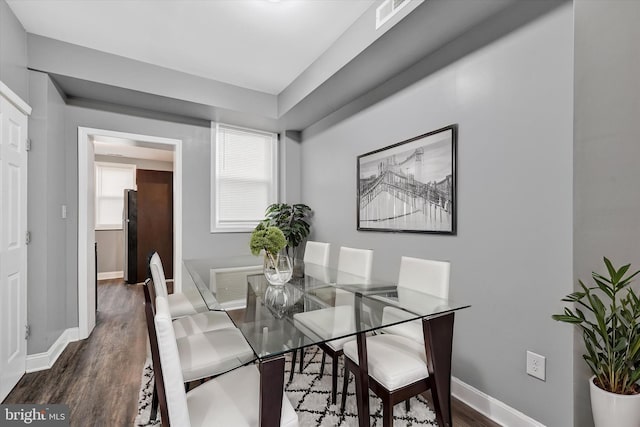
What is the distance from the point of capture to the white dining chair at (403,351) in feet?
4.76

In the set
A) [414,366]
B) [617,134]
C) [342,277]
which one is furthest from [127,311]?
[617,134]

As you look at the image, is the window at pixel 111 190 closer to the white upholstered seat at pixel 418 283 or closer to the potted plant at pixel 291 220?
the potted plant at pixel 291 220

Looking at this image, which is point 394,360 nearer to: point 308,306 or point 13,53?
point 308,306

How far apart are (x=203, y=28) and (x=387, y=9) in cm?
151

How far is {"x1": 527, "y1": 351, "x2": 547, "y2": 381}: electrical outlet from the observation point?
168 centimetres

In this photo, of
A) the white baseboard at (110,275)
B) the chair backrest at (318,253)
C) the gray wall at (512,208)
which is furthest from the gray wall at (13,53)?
the white baseboard at (110,275)

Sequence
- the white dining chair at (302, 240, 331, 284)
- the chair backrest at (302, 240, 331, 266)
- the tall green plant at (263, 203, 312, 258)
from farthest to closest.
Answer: the tall green plant at (263, 203, 312, 258) → the chair backrest at (302, 240, 331, 266) → the white dining chair at (302, 240, 331, 284)

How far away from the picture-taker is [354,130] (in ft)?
10.7

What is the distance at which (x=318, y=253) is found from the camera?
3045 mm

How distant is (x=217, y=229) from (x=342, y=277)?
2258mm

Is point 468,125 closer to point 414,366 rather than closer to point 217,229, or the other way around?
point 414,366

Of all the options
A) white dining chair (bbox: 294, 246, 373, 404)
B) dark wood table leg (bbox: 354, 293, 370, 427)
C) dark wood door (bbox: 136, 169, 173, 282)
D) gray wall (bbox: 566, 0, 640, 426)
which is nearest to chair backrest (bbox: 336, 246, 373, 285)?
white dining chair (bbox: 294, 246, 373, 404)

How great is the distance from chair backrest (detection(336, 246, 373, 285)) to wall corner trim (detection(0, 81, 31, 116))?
2.60 m

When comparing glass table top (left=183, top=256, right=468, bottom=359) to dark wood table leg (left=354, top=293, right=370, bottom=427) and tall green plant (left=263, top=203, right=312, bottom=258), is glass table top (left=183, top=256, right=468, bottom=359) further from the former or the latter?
tall green plant (left=263, top=203, right=312, bottom=258)
